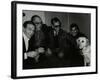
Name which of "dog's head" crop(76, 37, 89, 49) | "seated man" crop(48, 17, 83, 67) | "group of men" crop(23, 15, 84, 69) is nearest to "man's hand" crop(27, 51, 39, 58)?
"group of men" crop(23, 15, 84, 69)

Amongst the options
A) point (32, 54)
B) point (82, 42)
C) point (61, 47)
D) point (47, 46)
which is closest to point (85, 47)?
point (82, 42)

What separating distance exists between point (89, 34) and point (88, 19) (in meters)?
0.12

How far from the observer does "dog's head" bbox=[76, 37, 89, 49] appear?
1765 mm

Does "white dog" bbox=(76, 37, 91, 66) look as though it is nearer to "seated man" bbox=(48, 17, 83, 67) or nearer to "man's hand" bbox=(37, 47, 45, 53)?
"seated man" bbox=(48, 17, 83, 67)

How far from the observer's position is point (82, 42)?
5.84ft

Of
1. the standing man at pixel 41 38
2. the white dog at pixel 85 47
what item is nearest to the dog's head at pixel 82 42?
the white dog at pixel 85 47

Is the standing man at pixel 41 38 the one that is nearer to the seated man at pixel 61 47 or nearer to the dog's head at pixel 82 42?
the seated man at pixel 61 47

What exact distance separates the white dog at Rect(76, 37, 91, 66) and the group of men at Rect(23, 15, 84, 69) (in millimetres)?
43

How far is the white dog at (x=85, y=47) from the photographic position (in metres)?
1.77
